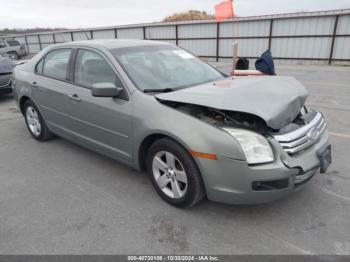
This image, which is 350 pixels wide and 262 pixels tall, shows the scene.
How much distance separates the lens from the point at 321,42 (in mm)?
15109

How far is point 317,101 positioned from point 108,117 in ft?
18.3

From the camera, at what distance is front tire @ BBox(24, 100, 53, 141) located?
4.73 m

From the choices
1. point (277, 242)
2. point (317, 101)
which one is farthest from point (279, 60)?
point (277, 242)

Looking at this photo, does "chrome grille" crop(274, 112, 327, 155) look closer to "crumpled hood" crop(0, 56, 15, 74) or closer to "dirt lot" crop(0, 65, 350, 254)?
"dirt lot" crop(0, 65, 350, 254)

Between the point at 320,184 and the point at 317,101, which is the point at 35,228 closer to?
the point at 320,184

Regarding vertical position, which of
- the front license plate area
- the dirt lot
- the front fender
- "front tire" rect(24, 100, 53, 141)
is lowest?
the dirt lot

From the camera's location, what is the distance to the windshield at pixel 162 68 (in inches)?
129

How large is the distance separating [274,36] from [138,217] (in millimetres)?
15986

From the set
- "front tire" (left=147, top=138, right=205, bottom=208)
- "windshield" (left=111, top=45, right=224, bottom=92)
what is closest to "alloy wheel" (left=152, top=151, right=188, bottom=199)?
"front tire" (left=147, top=138, right=205, bottom=208)

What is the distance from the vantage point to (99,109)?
3.42 metres

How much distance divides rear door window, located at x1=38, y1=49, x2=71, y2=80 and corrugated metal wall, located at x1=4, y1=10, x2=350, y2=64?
34.2ft

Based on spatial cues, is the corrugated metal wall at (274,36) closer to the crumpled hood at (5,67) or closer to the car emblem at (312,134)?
the crumpled hood at (5,67)

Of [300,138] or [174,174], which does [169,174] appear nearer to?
[174,174]

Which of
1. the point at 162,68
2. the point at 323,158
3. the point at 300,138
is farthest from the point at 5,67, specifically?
the point at 323,158
